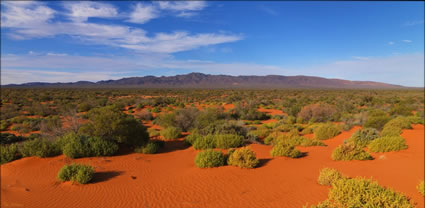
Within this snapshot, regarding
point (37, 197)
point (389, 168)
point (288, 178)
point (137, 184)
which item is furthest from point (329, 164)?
point (37, 197)

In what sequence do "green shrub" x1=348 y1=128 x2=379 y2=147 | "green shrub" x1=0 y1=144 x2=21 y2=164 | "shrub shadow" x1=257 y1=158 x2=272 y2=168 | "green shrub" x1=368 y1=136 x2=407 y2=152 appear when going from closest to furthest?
"shrub shadow" x1=257 y1=158 x2=272 y2=168
"green shrub" x1=0 y1=144 x2=21 y2=164
"green shrub" x1=368 y1=136 x2=407 y2=152
"green shrub" x1=348 y1=128 x2=379 y2=147

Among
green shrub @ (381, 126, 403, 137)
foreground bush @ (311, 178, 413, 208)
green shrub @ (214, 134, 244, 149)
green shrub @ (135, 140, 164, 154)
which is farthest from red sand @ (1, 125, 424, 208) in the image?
green shrub @ (381, 126, 403, 137)

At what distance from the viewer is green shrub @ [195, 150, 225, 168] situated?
6812 mm

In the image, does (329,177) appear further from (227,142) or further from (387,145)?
(387,145)

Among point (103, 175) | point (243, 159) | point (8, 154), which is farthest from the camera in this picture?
point (8, 154)

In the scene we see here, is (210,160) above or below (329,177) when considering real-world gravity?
below

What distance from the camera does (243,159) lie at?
6.82 meters

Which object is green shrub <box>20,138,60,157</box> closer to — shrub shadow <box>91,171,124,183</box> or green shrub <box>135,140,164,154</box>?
shrub shadow <box>91,171,124,183</box>

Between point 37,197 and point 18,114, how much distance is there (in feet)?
74.0

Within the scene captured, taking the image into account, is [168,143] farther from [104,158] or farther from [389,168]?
[389,168]

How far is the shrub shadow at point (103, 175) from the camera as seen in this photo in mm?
6164

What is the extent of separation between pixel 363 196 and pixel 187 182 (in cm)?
408

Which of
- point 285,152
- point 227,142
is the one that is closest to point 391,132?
point 285,152

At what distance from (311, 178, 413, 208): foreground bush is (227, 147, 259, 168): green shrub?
2841 mm
